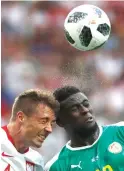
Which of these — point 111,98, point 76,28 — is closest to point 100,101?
point 111,98

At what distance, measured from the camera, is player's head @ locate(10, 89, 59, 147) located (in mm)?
2822

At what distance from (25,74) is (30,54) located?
1.39 ft

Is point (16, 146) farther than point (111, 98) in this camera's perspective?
→ No

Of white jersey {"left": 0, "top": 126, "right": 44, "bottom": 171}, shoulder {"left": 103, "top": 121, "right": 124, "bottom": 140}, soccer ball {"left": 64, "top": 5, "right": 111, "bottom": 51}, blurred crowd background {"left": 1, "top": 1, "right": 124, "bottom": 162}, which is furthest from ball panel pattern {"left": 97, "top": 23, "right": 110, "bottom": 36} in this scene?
blurred crowd background {"left": 1, "top": 1, "right": 124, "bottom": 162}

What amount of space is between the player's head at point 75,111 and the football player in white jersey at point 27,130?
202mm

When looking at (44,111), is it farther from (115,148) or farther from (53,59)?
(53,59)

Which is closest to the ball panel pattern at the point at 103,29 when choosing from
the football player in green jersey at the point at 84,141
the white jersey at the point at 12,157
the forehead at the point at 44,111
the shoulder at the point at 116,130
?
the football player in green jersey at the point at 84,141

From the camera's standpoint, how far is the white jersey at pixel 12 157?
2771 mm

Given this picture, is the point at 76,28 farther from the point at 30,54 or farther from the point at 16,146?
the point at 30,54

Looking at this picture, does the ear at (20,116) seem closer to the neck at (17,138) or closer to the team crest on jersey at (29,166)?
the neck at (17,138)

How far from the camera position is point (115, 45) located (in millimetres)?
5672

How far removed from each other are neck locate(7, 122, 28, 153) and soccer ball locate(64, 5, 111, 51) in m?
0.88

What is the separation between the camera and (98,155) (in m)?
3.03

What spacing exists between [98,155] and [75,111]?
0.33 metres
